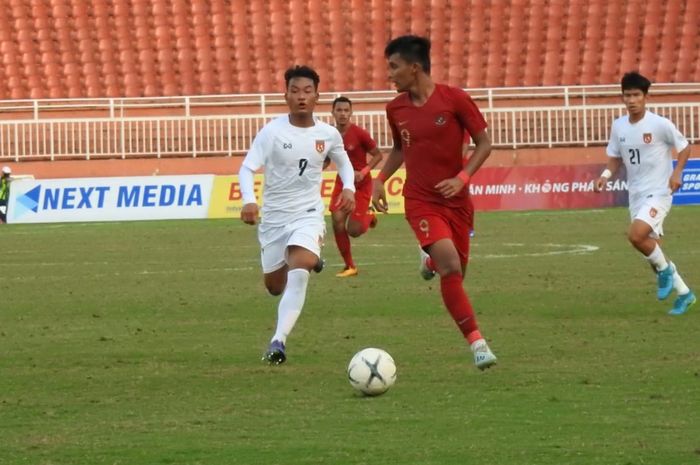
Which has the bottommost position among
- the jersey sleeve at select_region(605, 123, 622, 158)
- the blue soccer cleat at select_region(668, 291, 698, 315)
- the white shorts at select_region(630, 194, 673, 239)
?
the blue soccer cleat at select_region(668, 291, 698, 315)

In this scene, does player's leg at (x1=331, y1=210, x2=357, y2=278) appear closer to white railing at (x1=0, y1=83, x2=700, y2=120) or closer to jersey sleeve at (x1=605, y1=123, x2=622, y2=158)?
jersey sleeve at (x1=605, y1=123, x2=622, y2=158)

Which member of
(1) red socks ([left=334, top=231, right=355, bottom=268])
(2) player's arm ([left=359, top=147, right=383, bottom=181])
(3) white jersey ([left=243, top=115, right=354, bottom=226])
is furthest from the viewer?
(1) red socks ([left=334, top=231, right=355, bottom=268])

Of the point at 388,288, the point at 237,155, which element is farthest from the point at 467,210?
the point at 237,155

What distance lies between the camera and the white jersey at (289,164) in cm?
1171

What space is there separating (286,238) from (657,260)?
14.4 feet

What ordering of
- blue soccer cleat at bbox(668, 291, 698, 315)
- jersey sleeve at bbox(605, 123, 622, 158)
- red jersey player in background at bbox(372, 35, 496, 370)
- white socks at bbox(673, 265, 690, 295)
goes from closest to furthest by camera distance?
red jersey player in background at bbox(372, 35, 496, 370) < blue soccer cleat at bbox(668, 291, 698, 315) < white socks at bbox(673, 265, 690, 295) < jersey sleeve at bbox(605, 123, 622, 158)

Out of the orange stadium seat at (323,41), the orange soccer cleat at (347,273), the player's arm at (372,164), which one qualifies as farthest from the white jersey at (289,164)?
the orange stadium seat at (323,41)

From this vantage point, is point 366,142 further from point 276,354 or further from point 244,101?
point 244,101

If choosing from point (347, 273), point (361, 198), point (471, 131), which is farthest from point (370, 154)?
point (471, 131)

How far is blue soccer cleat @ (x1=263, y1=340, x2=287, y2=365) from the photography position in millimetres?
10914

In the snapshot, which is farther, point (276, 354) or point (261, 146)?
point (261, 146)

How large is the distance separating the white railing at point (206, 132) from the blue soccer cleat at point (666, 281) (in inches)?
874

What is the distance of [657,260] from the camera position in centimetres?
1458

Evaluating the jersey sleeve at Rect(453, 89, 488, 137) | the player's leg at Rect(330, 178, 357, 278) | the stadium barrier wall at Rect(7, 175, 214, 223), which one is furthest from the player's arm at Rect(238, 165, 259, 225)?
the stadium barrier wall at Rect(7, 175, 214, 223)
